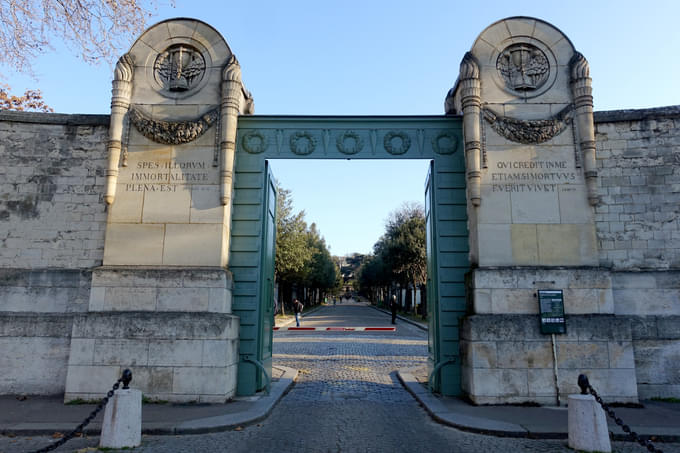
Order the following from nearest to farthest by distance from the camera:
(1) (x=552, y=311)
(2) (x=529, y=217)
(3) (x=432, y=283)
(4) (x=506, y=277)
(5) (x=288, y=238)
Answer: (1) (x=552, y=311)
(4) (x=506, y=277)
(2) (x=529, y=217)
(3) (x=432, y=283)
(5) (x=288, y=238)

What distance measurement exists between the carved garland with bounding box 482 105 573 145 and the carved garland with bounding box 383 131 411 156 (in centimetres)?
→ 160

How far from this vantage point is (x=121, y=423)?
5660 millimetres

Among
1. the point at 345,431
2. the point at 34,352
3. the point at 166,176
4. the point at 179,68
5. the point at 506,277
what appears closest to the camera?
Answer: the point at 345,431

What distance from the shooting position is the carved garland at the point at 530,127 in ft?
29.8

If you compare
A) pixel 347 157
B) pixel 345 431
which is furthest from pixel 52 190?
pixel 345 431

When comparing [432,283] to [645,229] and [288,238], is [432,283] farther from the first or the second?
[288,238]

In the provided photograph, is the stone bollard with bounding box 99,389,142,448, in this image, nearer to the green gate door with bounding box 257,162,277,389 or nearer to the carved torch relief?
the green gate door with bounding box 257,162,277,389

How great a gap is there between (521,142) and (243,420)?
704cm

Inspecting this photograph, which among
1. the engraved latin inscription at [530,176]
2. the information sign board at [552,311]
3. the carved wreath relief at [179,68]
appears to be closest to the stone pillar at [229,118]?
the carved wreath relief at [179,68]

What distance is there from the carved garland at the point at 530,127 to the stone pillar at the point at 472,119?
1.09 ft

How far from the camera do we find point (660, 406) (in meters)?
8.00

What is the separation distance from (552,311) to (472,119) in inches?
151

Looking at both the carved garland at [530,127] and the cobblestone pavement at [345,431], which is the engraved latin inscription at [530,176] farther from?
the cobblestone pavement at [345,431]

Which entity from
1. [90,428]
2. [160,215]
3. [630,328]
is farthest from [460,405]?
[160,215]
